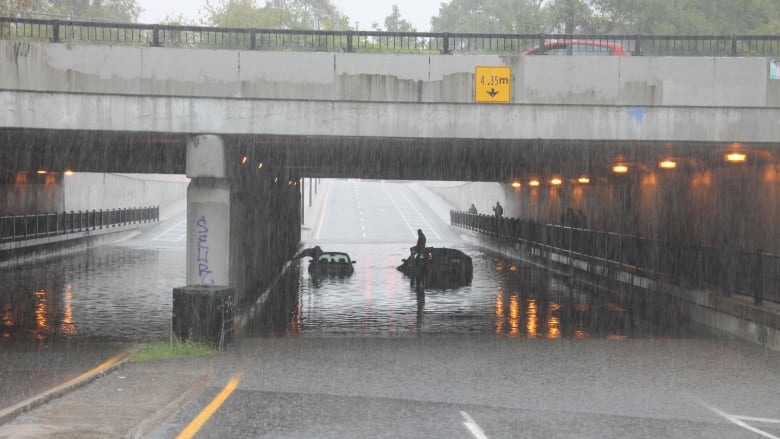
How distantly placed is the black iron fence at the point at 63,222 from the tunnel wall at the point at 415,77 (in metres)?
23.9

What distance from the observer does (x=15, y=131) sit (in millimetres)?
19062

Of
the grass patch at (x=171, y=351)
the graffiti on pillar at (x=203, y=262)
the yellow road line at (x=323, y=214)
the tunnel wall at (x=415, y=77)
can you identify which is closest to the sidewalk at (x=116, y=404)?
the grass patch at (x=171, y=351)

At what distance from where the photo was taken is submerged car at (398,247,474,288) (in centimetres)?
3375

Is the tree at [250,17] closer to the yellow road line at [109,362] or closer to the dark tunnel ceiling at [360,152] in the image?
the dark tunnel ceiling at [360,152]

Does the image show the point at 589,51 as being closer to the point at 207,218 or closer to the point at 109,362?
the point at 207,218

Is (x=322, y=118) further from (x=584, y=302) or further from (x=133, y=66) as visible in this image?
(x=584, y=302)

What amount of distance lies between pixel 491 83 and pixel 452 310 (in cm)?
799

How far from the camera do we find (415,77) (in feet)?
61.5

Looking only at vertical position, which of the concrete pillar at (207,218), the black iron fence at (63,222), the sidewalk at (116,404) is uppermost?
the concrete pillar at (207,218)

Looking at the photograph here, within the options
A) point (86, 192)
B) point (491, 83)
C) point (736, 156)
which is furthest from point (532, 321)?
point (86, 192)

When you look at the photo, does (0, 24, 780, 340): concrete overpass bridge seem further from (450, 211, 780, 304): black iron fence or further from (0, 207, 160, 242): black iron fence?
(0, 207, 160, 242): black iron fence

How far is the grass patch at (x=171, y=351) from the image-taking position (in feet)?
50.7

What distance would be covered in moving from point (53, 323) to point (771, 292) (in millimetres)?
15389

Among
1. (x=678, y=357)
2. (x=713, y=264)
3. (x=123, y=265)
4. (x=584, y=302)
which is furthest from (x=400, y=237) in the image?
(x=678, y=357)
